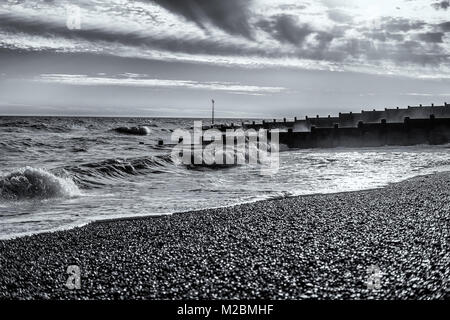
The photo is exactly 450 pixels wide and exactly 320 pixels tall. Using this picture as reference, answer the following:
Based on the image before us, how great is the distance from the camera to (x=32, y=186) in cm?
1002

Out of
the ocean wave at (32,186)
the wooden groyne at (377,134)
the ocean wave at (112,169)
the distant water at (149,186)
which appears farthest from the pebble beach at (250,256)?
the wooden groyne at (377,134)

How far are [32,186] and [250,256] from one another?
7487mm

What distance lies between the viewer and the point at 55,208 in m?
8.34

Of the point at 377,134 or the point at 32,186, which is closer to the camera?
the point at 32,186

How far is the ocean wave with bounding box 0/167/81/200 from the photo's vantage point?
9.73 meters

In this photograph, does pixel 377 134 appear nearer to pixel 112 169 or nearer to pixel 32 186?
pixel 112 169

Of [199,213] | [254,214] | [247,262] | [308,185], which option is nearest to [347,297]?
[247,262]

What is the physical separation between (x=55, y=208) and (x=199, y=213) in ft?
10.4

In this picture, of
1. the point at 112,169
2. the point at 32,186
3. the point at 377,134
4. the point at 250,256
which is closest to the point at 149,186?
the point at 32,186

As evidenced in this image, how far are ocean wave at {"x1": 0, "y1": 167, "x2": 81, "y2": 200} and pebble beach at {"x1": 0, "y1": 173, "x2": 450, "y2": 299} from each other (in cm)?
409

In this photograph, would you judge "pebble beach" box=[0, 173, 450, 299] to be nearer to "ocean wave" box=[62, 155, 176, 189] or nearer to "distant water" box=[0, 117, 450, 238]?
"distant water" box=[0, 117, 450, 238]

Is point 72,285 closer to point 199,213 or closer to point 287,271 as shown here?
point 287,271

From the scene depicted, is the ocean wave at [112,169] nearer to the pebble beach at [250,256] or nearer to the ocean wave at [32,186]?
the ocean wave at [32,186]

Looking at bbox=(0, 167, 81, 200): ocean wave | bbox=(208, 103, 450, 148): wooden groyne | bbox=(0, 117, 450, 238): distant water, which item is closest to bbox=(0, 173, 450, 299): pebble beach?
bbox=(0, 117, 450, 238): distant water
